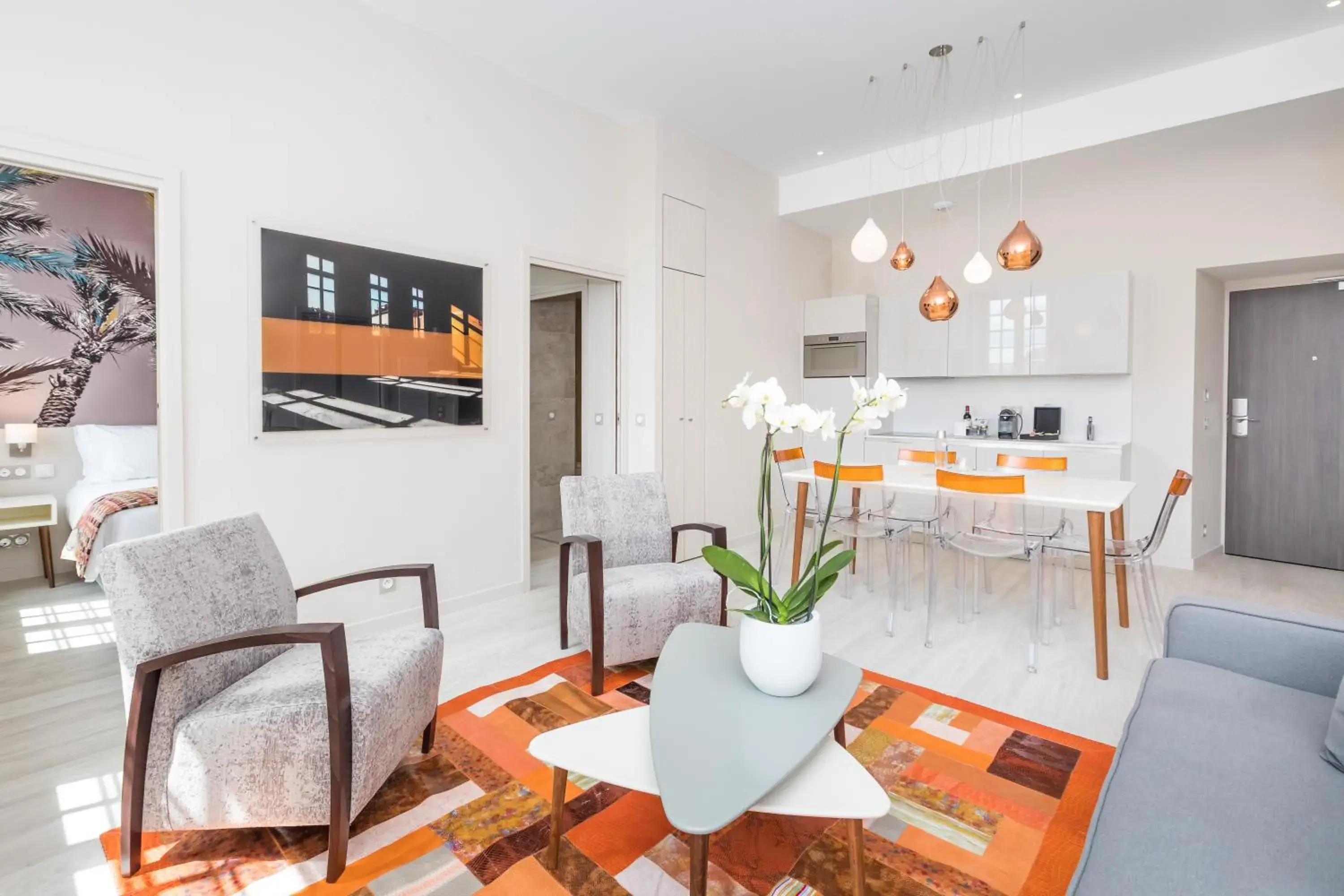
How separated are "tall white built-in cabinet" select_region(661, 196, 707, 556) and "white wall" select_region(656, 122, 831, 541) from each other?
0.28ft

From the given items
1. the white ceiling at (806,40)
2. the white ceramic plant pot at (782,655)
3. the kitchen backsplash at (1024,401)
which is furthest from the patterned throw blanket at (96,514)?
the kitchen backsplash at (1024,401)

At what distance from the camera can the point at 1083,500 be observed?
290 cm

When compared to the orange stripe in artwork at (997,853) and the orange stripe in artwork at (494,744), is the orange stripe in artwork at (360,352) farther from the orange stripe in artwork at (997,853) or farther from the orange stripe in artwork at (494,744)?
the orange stripe in artwork at (997,853)

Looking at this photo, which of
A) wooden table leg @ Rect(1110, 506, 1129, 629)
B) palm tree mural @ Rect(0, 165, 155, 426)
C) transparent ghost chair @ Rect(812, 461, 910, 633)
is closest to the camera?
wooden table leg @ Rect(1110, 506, 1129, 629)

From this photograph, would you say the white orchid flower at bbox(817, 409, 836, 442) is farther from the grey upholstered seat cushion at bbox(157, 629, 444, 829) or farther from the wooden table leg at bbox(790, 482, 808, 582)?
the wooden table leg at bbox(790, 482, 808, 582)

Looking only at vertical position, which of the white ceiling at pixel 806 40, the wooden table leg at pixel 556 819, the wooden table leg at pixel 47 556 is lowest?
the wooden table leg at pixel 556 819

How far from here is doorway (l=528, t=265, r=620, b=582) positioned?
15.6ft

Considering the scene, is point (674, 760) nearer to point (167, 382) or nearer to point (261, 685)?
point (261, 685)

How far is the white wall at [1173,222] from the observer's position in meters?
4.16

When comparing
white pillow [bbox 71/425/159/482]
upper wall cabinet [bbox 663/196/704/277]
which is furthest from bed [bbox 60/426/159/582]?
upper wall cabinet [bbox 663/196/704/277]

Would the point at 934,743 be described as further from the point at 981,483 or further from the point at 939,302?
the point at 939,302

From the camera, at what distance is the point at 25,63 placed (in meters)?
2.30

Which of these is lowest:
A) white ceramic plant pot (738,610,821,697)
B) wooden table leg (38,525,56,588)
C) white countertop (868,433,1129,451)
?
wooden table leg (38,525,56,588)

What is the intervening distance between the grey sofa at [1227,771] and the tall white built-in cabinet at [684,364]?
318 cm
